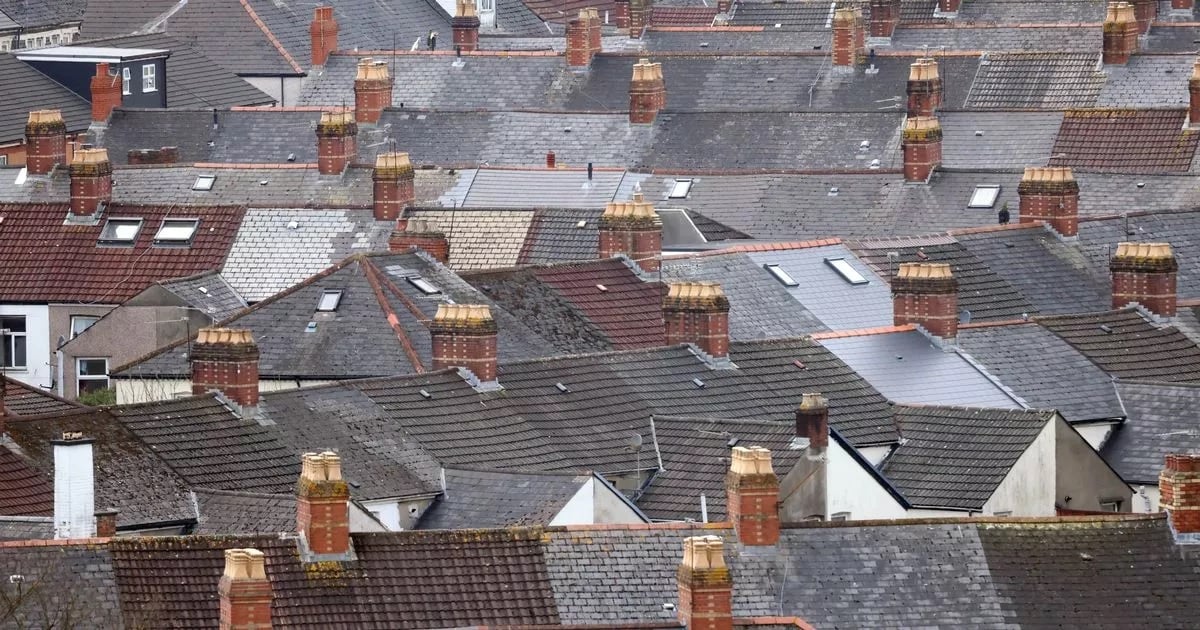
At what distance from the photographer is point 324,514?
6406cm

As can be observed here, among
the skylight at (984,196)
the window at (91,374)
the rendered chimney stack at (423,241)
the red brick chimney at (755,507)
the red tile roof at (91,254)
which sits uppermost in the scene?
the red brick chimney at (755,507)

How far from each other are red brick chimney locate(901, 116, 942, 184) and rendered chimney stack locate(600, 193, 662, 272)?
42.6 feet

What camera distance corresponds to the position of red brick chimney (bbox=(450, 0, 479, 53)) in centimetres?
13575

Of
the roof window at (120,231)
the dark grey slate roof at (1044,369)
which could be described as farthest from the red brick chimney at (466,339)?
the roof window at (120,231)

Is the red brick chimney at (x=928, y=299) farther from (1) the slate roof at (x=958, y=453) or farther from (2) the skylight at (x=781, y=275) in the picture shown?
(1) the slate roof at (x=958, y=453)

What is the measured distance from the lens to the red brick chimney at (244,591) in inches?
2314

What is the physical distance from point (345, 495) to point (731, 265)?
107ft

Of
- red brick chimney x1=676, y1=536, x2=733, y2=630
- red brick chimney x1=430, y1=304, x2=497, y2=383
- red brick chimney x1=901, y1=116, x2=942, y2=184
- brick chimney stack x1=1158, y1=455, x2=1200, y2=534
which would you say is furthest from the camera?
red brick chimney x1=901, y1=116, x2=942, y2=184

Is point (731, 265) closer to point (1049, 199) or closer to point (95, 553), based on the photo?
point (1049, 199)

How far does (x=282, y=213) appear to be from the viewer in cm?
10388

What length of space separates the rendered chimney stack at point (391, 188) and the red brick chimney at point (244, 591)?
44385 mm

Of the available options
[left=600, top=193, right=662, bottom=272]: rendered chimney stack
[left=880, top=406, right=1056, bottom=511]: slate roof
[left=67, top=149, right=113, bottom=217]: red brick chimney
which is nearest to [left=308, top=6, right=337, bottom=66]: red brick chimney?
[left=67, top=149, right=113, bottom=217]: red brick chimney

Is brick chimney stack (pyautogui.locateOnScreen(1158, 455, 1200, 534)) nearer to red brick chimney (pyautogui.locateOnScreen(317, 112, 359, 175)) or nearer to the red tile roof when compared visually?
the red tile roof

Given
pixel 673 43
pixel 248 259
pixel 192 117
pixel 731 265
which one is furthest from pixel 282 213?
pixel 673 43
